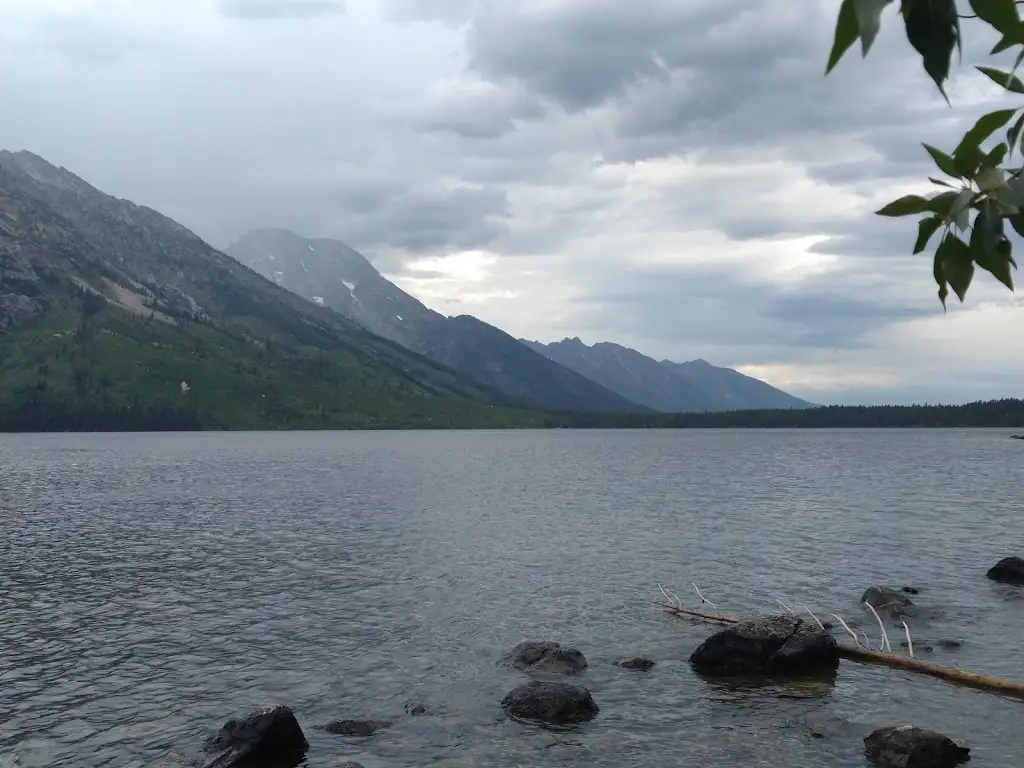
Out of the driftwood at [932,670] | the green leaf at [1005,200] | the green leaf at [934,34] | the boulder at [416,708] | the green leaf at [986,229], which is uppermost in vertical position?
the green leaf at [934,34]

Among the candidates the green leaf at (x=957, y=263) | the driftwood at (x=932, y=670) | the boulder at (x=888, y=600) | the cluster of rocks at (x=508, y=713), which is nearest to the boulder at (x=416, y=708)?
the cluster of rocks at (x=508, y=713)

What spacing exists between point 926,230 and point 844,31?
5.32ft

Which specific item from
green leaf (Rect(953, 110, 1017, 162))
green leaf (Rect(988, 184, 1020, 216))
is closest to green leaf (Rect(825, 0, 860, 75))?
green leaf (Rect(953, 110, 1017, 162))

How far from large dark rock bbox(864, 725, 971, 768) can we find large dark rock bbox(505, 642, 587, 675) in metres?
14.1

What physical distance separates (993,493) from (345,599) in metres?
109

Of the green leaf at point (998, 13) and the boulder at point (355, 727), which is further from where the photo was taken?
the boulder at point (355, 727)

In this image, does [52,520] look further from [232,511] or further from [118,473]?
[118,473]

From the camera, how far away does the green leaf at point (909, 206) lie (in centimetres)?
365

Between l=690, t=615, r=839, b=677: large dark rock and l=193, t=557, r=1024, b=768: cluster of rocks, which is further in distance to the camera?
l=690, t=615, r=839, b=677: large dark rock

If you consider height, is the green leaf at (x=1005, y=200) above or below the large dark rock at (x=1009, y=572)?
above

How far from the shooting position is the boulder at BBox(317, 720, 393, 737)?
3025 cm

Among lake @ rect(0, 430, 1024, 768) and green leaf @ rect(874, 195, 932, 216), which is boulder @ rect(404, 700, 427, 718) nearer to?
lake @ rect(0, 430, 1024, 768)

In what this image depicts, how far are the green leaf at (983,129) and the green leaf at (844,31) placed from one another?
3.94ft

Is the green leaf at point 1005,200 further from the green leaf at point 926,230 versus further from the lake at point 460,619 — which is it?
the lake at point 460,619
